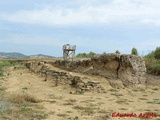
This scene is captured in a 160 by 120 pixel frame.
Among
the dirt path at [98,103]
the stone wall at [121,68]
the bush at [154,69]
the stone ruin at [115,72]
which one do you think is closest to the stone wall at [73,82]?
the stone ruin at [115,72]

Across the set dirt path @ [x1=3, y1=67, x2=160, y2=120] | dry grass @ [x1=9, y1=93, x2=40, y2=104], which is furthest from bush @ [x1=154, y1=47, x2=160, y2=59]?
dry grass @ [x1=9, y1=93, x2=40, y2=104]

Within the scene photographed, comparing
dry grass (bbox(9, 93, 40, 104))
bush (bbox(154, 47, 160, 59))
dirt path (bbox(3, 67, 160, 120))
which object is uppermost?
bush (bbox(154, 47, 160, 59))

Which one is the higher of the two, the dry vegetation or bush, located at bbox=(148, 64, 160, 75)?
bush, located at bbox=(148, 64, 160, 75)

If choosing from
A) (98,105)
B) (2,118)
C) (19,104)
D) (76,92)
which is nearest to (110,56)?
(76,92)

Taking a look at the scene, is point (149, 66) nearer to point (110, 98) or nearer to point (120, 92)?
point (120, 92)

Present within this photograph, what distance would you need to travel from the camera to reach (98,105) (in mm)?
9531

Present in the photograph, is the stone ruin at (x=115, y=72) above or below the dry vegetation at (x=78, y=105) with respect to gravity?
above

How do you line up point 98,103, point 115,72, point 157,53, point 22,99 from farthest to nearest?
point 157,53
point 115,72
point 98,103
point 22,99

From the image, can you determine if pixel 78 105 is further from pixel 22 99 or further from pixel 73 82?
pixel 73 82

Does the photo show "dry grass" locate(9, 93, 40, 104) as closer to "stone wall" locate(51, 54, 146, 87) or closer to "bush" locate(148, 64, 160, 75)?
"stone wall" locate(51, 54, 146, 87)

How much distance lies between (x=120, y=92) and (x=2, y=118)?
21.9 feet

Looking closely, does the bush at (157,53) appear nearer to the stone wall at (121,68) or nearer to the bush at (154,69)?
the bush at (154,69)

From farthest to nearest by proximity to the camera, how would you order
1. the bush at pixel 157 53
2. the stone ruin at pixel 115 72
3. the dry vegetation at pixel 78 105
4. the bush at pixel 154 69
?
the bush at pixel 157 53
the bush at pixel 154 69
the stone ruin at pixel 115 72
the dry vegetation at pixel 78 105

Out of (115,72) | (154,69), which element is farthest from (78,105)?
(154,69)
